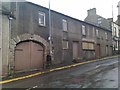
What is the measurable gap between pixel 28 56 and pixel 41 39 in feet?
9.63

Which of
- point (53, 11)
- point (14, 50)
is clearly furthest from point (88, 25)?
point (14, 50)

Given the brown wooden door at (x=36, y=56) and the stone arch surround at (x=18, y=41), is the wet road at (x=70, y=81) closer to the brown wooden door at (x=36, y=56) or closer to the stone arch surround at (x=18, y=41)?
the stone arch surround at (x=18, y=41)

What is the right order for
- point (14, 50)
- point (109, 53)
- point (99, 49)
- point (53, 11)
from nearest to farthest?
point (14, 50) < point (53, 11) < point (99, 49) < point (109, 53)

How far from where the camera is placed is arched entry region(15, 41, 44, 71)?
20.9 metres

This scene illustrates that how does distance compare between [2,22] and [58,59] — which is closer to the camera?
[2,22]

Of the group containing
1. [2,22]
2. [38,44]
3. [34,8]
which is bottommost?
[38,44]

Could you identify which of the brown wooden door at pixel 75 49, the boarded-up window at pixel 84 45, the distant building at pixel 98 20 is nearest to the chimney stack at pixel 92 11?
the distant building at pixel 98 20

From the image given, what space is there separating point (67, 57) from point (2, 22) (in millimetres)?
11821

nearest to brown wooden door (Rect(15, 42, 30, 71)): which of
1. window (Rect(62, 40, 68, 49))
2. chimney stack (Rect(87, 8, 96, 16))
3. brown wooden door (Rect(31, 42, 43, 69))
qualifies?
brown wooden door (Rect(31, 42, 43, 69))

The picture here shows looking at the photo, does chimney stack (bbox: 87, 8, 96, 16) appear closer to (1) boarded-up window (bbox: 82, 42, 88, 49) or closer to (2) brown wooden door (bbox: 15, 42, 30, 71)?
(1) boarded-up window (bbox: 82, 42, 88, 49)

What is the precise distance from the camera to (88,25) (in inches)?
1419

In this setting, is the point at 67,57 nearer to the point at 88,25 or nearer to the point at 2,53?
the point at 88,25

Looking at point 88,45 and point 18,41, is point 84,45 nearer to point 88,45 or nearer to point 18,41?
point 88,45

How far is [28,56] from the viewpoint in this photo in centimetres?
2203
